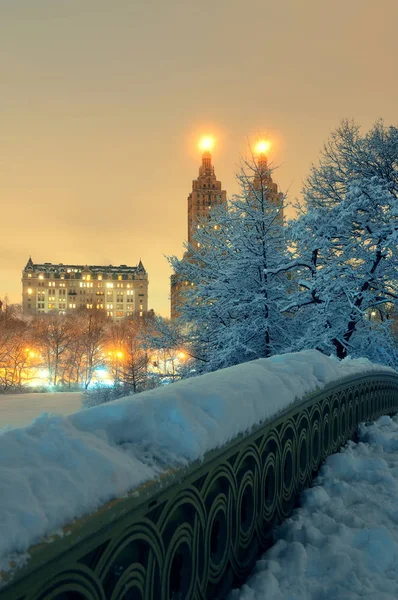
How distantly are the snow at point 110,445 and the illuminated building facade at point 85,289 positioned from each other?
5965 inches

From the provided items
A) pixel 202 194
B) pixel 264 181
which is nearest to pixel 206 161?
pixel 202 194

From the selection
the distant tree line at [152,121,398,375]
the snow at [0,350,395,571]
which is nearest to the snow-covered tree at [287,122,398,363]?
the distant tree line at [152,121,398,375]

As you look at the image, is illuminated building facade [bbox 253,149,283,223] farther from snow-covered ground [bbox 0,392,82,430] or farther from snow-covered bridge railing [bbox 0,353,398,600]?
snow-covered ground [bbox 0,392,82,430]

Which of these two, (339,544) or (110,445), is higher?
(110,445)

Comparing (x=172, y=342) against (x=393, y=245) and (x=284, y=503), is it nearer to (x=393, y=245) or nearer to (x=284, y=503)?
(x=393, y=245)

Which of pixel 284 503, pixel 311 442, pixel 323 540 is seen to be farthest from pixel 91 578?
pixel 311 442

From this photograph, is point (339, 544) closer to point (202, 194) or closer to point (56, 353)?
point (56, 353)

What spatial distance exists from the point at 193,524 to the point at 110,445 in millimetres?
557

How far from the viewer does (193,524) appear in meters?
1.76

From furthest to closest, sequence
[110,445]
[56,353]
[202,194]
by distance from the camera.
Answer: [202,194], [56,353], [110,445]

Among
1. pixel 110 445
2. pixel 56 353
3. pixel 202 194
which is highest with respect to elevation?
pixel 202 194

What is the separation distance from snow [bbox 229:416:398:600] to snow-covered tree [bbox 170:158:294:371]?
26.0 ft

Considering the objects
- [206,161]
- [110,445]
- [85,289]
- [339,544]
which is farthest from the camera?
[85,289]

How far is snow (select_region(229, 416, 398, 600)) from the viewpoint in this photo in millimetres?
1973
